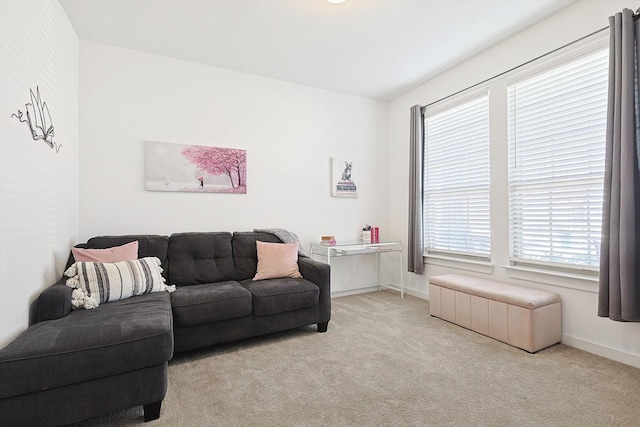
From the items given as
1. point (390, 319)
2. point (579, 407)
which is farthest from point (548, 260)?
point (390, 319)

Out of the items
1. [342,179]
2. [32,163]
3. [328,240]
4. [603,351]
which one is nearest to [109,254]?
[32,163]

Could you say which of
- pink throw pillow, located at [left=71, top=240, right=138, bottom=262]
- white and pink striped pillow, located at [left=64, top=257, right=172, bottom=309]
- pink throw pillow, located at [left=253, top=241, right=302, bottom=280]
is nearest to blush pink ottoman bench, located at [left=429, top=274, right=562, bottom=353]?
pink throw pillow, located at [left=253, top=241, right=302, bottom=280]

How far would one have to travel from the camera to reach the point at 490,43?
10.2 feet

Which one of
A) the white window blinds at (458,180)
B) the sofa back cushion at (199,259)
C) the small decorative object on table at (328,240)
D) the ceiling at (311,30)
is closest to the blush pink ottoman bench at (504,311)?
the white window blinds at (458,180)

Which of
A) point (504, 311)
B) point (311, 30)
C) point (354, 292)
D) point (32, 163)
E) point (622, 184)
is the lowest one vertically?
point (354, 292)

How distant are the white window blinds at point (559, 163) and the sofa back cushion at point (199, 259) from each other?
9.01ft

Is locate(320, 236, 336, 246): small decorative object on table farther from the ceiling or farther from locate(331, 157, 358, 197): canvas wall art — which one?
the ceiling

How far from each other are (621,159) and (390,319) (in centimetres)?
223

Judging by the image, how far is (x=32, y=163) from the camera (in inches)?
77.7

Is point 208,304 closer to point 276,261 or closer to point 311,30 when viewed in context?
point 276,261

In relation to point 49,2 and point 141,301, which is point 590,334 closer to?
point 141,301

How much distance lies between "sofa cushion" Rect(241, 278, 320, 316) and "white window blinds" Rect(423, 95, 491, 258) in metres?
1.82

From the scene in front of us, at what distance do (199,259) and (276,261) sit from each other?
72 centimetres

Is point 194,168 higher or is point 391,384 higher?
point 194,168
